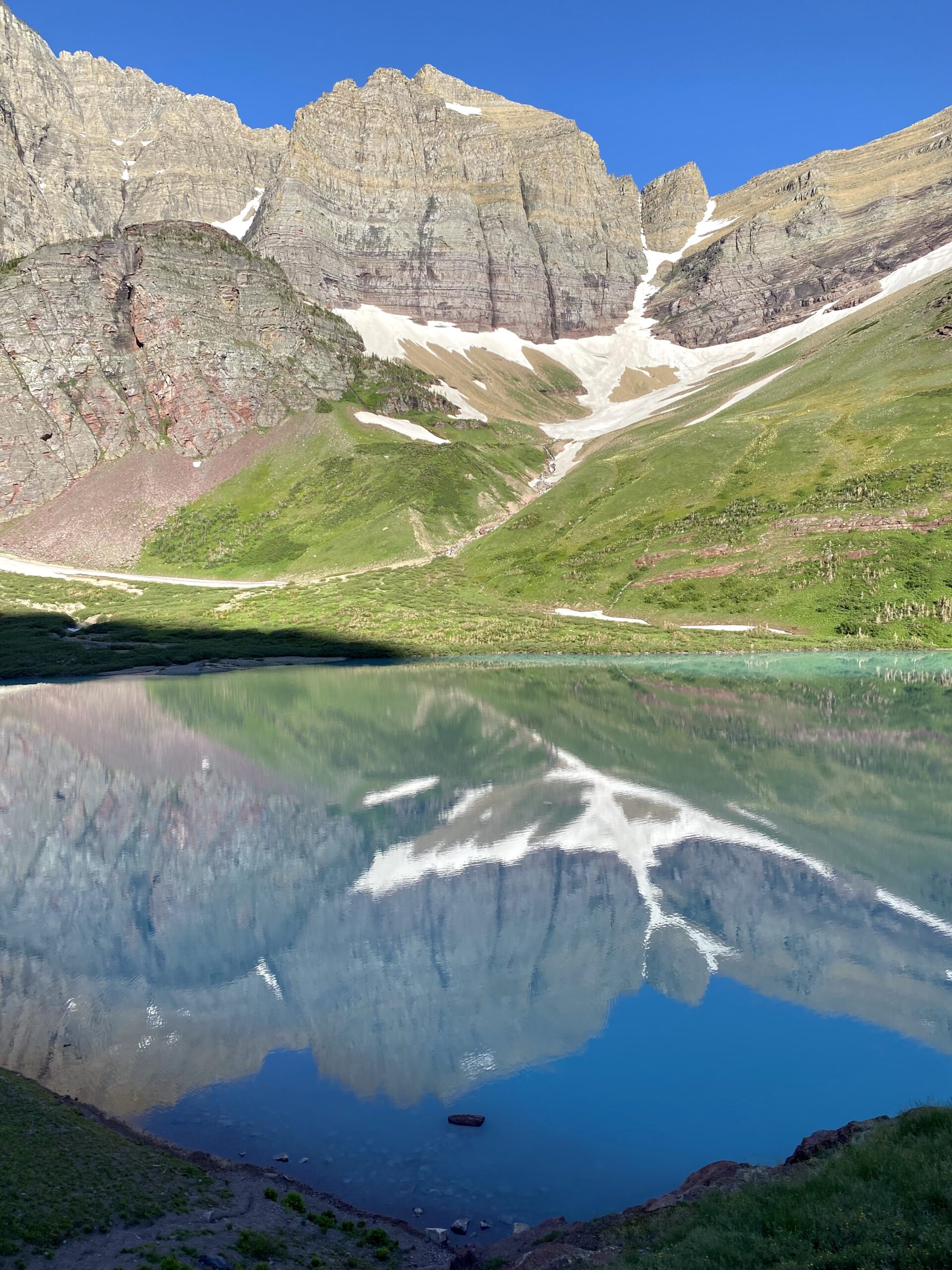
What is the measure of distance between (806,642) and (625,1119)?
7855 cm

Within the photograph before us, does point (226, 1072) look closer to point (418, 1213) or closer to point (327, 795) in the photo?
point (418, 1213)

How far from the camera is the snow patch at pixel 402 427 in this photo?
183 metres

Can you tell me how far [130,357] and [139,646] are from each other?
109662 mm

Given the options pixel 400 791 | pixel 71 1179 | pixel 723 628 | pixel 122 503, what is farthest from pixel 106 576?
pixel 71 1179

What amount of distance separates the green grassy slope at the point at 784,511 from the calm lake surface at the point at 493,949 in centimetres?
4953

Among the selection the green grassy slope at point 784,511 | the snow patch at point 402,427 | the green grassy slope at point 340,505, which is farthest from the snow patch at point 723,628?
the snow patch at point 402,427

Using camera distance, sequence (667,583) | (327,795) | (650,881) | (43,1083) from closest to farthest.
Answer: (43,1083)
(650,881)
(327,795)
(667,583)

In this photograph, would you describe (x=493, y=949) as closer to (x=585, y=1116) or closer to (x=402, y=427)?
(x=585, y=1116)

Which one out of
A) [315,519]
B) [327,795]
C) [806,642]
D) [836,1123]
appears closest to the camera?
[836,1123]

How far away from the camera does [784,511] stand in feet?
362

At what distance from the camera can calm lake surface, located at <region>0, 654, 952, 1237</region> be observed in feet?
48.8

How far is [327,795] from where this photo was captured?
3903 cm

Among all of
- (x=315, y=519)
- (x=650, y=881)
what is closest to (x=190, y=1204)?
(x=650, y=881)

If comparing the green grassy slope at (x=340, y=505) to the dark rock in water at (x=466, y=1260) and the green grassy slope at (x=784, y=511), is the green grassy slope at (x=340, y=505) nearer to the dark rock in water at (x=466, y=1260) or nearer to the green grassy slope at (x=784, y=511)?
the green grassy slope at (x=784, y=511)
